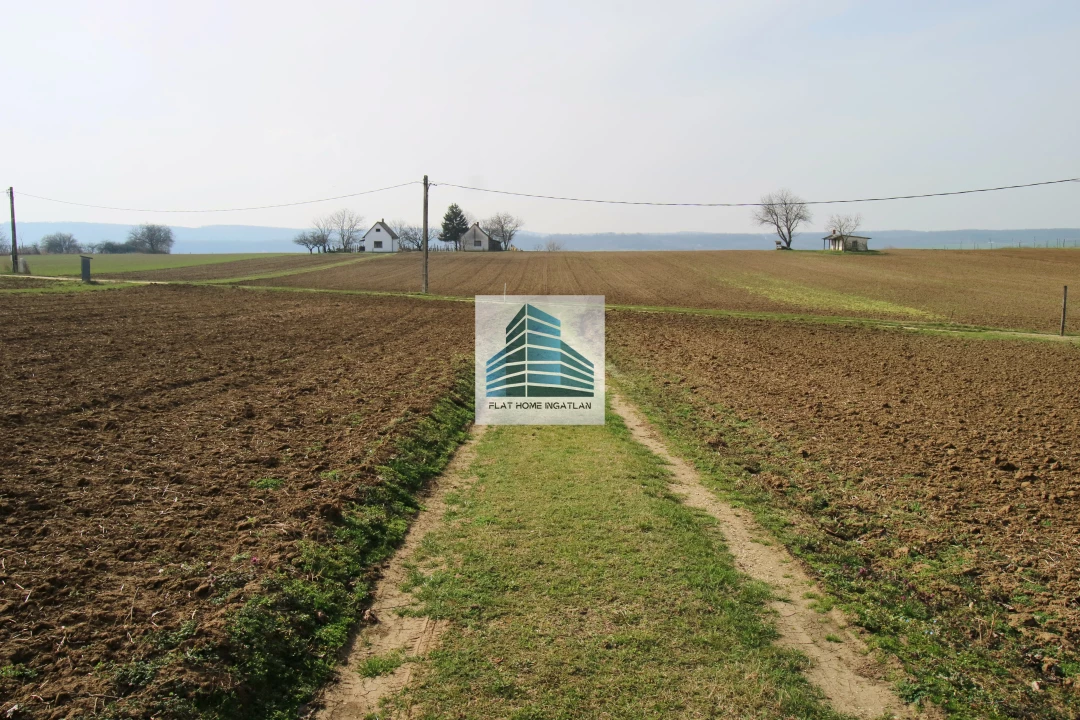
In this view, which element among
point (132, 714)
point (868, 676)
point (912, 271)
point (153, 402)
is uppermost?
point (912, 271)

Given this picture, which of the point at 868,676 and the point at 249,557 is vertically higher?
the point at 249,557

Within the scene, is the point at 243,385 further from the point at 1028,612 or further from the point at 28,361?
the point at 1028,612

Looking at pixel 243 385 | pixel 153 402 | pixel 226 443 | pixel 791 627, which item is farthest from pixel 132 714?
pixel 243 385

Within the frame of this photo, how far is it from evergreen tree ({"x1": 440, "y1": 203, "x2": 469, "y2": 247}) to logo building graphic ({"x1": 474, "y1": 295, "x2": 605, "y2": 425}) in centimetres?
9808

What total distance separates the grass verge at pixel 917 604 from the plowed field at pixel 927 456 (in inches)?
1.2

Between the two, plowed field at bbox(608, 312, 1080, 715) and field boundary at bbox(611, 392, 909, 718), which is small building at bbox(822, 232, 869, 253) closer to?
plowed field at bbox(608, 312, 1080, 715)

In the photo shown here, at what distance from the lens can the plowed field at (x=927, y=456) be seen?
671 centimetres

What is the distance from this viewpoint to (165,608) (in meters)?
5.35

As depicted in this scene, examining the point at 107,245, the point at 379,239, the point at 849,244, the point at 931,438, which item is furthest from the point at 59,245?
the point at 931,438

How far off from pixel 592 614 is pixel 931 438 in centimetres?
864

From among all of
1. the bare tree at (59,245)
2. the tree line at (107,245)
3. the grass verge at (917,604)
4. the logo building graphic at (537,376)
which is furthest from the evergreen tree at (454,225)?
the grass verge at (917,604)

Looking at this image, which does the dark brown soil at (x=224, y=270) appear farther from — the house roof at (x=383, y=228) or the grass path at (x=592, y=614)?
the grass path at (x=592, y=614)

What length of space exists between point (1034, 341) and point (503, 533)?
25.3 metres

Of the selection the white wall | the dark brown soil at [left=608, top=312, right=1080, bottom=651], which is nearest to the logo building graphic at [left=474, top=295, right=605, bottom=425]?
the dark brown soil at [left=608, top=312, right=1080, bottom=651]
